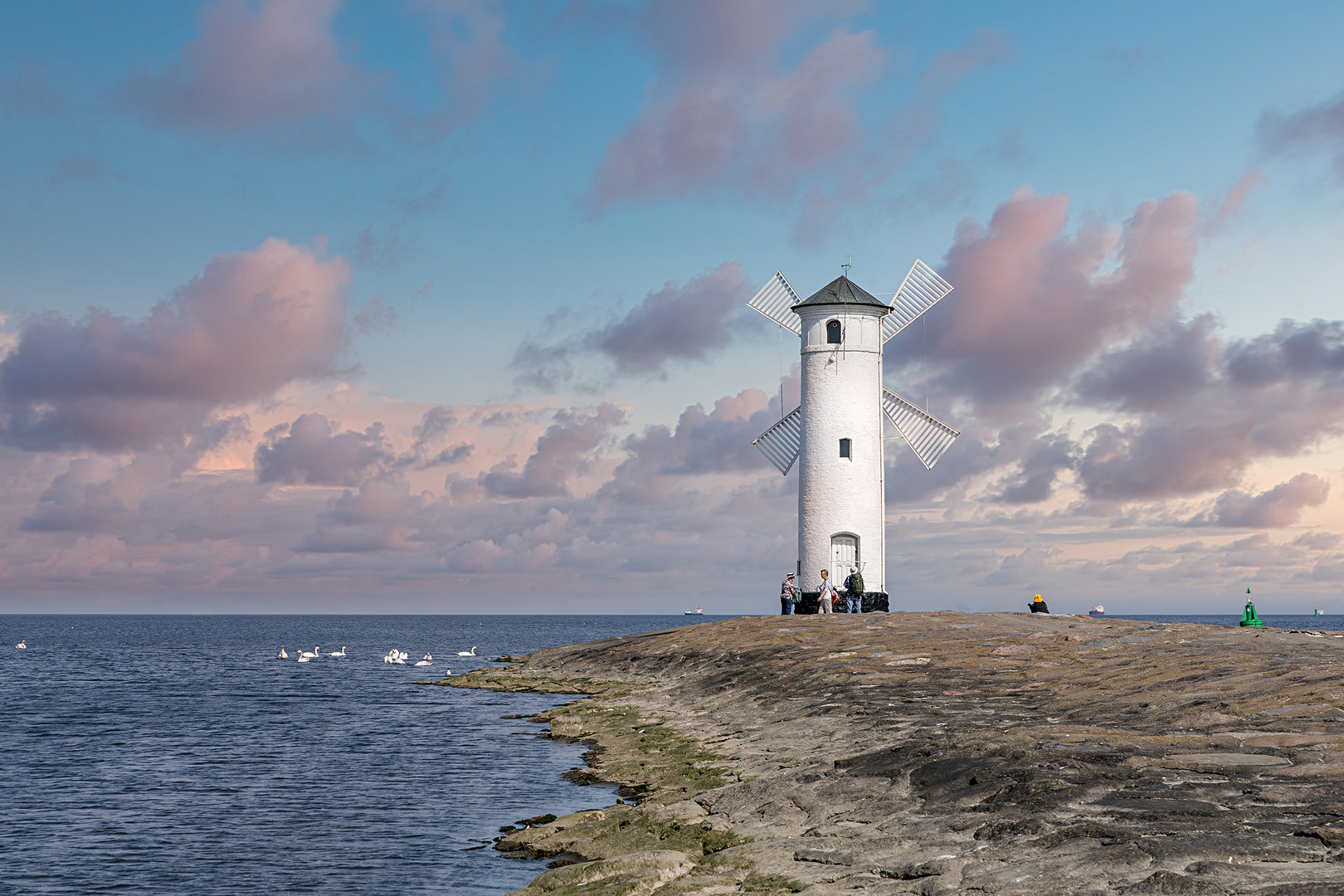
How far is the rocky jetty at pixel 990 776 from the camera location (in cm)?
1095

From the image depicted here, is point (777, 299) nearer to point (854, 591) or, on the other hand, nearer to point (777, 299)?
point (777, 299)

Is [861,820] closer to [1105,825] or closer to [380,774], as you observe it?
[1105,825]

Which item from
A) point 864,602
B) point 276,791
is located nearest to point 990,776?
point 276,791

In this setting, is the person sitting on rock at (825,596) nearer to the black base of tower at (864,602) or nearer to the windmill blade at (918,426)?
the black base of tower at (864,602)

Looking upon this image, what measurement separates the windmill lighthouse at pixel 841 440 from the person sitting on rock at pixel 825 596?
48.0 inches

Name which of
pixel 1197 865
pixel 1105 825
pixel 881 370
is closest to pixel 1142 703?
pixel 1105 825

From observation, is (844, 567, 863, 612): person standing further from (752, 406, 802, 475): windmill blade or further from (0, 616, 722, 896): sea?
(0, 616, 722, 896): sea

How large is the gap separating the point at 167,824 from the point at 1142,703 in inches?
755

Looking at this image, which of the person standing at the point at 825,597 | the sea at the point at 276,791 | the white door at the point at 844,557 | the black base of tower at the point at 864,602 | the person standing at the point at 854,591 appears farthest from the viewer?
the white door at the point at 844,557

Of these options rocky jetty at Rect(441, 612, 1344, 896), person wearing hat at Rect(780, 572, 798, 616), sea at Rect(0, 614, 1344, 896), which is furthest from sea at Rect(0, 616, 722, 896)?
person wearing hat at Rect(780, 572, 798, 616)

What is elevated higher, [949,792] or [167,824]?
[949,792]

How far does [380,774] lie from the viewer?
28578 millimetres

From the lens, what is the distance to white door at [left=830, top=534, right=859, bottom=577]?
47.6 meters

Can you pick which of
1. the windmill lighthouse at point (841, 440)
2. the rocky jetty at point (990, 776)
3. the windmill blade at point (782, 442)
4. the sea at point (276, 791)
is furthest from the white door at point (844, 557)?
the rocky jetty at point (990, 776)
